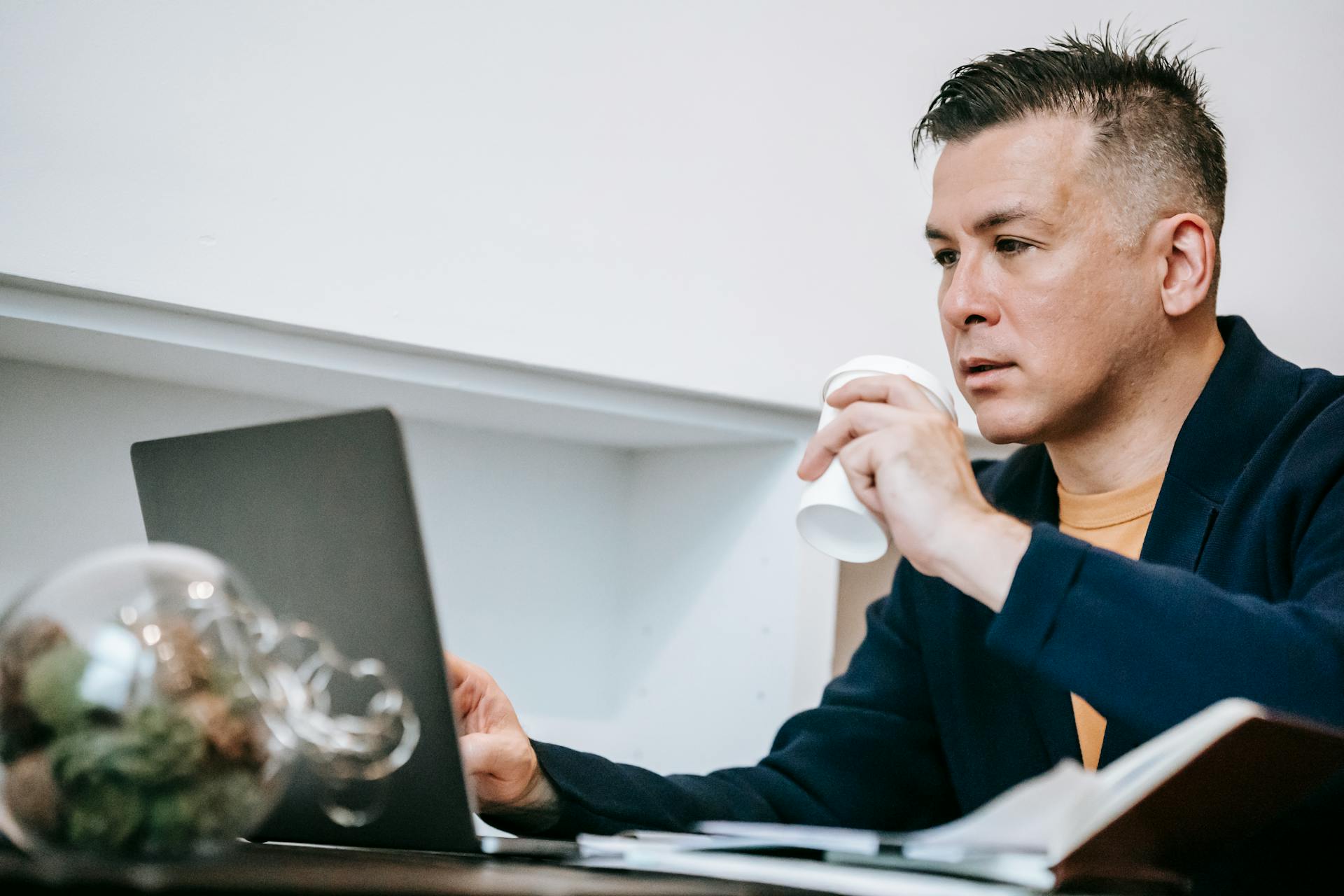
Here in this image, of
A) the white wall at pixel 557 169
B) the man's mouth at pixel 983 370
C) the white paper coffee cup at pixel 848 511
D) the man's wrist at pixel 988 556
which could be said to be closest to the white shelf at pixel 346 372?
the white wall at pixel 557 169

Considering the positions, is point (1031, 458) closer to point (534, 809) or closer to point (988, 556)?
point (988, 556)

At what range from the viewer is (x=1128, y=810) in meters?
0.51

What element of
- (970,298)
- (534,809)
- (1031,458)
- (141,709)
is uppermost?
(970,298)

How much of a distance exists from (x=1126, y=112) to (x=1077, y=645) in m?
0.65

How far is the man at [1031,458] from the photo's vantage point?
877mm

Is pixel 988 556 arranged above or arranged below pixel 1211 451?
below

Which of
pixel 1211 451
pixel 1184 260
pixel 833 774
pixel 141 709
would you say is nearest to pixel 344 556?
pixel 141 709

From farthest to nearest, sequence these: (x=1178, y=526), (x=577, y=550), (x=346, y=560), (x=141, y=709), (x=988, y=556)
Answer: (x=577, y=550)
(x=1178, y=526)
(x=988, y=556)
(x=346, y=560)
(x=141, y=709)

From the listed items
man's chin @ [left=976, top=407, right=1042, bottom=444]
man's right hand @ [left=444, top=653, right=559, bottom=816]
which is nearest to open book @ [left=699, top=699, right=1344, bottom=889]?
man's right hand @ [left=444, top=653, right=559, bottom=816]

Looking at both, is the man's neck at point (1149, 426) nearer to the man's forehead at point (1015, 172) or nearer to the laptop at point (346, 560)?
the man's forehead at point (1015, 172)

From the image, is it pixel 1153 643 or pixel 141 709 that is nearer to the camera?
pixel 141 709

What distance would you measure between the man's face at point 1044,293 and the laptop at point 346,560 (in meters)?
0.61

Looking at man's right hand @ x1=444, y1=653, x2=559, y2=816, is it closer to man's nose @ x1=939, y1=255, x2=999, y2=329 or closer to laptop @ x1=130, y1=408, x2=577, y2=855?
laptop @ x1=130, y1=408, x2=577, y2=855

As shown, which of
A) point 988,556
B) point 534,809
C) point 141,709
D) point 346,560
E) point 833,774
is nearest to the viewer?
point 141,709
